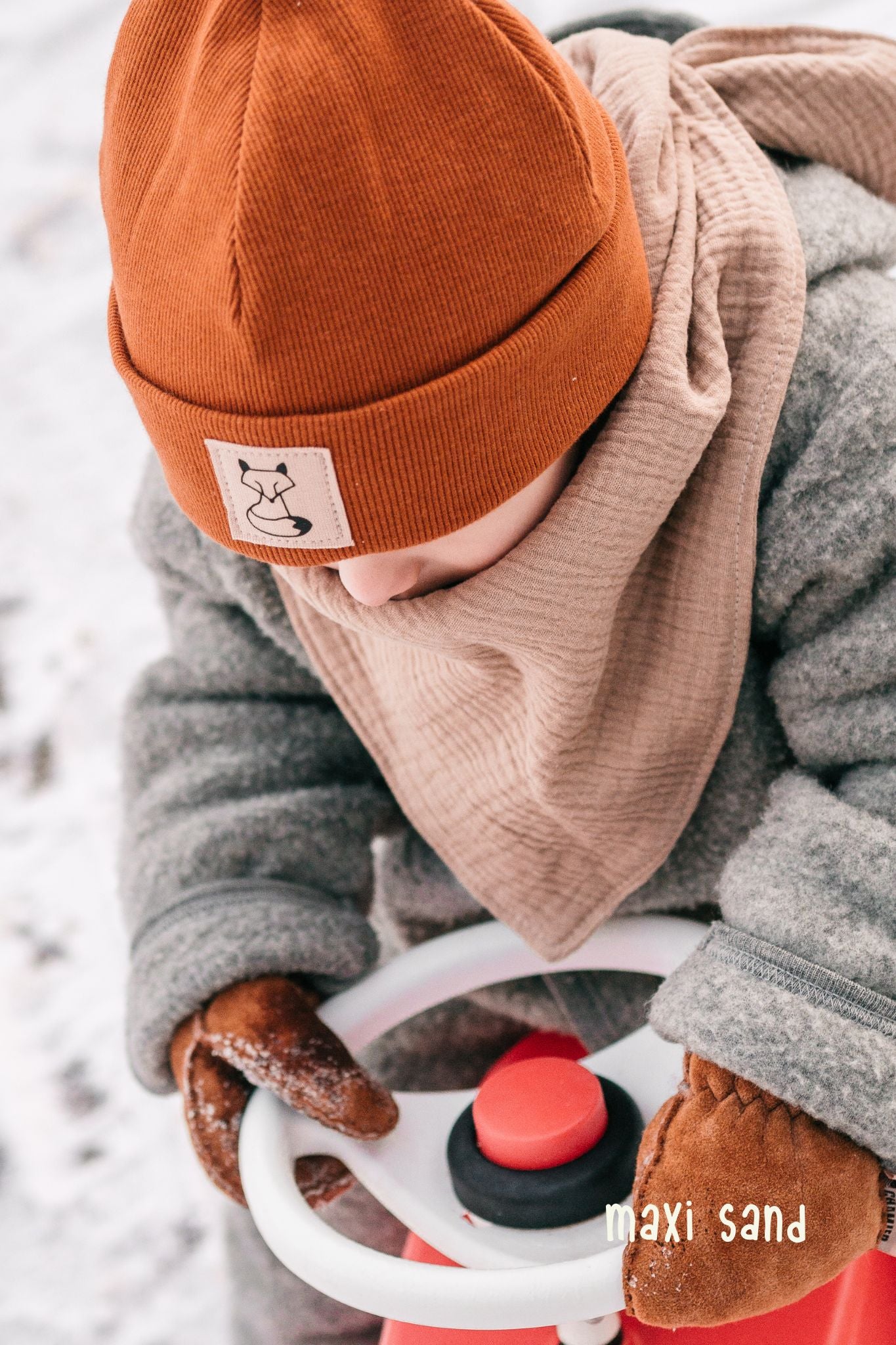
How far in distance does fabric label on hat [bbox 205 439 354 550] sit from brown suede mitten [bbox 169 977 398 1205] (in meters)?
0.34

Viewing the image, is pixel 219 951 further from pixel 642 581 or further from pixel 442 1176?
pixel 642 581

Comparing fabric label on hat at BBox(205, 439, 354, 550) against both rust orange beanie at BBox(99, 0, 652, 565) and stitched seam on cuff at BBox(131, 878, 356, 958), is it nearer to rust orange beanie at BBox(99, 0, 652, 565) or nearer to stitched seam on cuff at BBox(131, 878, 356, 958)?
rust orange beanie at BBox(99, 0, 652, 565)

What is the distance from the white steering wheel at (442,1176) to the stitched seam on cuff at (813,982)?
119mm

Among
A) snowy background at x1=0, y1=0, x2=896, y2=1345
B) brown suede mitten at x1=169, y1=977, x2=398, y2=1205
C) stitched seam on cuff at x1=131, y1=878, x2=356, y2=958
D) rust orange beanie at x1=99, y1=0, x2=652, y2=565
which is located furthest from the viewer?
snowy background at x1=0, y1=0, x2=896, y2=1345

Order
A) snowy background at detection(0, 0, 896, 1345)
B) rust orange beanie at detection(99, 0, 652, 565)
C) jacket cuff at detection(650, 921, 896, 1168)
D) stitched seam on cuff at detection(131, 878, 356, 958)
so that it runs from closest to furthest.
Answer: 1. rust orange beanie at detection(99, 0, 652, 565)
2. jacket cuff at detection(650, 921, 896, 1168)
3. stitched seam on cuff at detection(131, 878, 356, 958)
4. snowy background at detection(0, 0, 896, 1345)

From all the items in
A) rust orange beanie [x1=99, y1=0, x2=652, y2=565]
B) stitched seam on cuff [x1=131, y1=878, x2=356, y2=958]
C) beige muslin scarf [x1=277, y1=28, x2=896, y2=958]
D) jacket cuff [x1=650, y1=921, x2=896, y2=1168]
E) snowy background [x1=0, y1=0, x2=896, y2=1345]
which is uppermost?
rust orange beanie [x1=99, y1=0, x2=652, y2=565]

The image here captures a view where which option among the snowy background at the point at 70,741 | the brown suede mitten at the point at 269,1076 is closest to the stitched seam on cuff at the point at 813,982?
the brown suede mitten at the point at 269,1076

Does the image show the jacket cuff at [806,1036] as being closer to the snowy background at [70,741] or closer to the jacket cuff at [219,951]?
the jacket cuff at [219,951]

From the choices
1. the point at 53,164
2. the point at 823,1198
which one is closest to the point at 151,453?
the point at 823,1198

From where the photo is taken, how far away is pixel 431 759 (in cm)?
83

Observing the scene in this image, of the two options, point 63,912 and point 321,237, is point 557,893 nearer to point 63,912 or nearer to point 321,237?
point 321,237

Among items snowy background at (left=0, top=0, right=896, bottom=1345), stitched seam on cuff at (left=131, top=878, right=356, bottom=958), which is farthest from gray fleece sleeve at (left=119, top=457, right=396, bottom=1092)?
snowy background at (left=0, top=0, right=896, bottom=1345)

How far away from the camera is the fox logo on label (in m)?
0.53

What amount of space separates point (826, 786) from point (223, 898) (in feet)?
1.31
